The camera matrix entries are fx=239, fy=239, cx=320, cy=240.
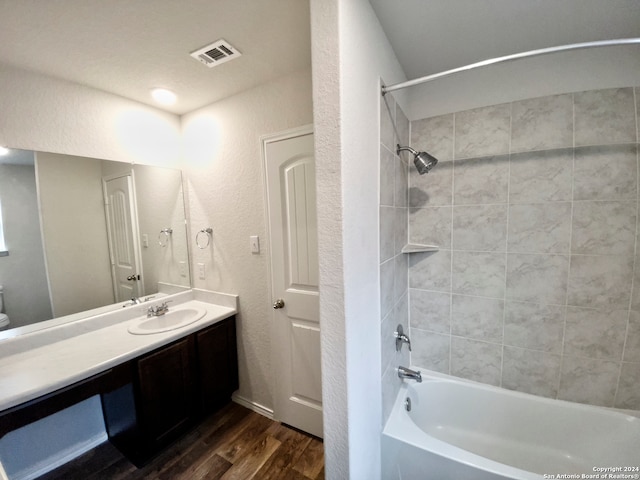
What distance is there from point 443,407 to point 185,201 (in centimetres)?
255

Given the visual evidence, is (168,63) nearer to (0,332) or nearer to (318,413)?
(0,332)

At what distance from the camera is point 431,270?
5.53 feet

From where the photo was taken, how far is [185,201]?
2.10 metres

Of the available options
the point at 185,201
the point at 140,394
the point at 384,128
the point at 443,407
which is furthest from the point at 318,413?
the point at 185,201

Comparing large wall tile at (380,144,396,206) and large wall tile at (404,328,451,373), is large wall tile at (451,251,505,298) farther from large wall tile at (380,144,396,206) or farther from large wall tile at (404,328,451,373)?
large wall tile at (380,144,396,206)

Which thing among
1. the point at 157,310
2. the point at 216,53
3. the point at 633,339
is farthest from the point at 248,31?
the point at 633,339

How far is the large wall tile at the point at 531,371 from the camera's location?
145cm

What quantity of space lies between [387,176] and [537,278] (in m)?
1.14

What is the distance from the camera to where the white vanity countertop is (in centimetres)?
105

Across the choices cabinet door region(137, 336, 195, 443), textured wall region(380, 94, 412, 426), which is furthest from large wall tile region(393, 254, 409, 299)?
cabinet door region(137, 336, 195, 443)

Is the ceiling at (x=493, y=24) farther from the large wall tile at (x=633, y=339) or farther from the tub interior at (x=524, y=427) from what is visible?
the tub interior at (x=524, y=427)

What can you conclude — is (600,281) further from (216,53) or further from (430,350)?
(216,53)

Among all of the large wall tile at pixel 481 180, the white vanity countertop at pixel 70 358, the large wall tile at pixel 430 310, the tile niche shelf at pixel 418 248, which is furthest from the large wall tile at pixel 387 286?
the white vanity countertop at pixel 70 358

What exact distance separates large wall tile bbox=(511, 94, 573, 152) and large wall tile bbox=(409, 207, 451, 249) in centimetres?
54
